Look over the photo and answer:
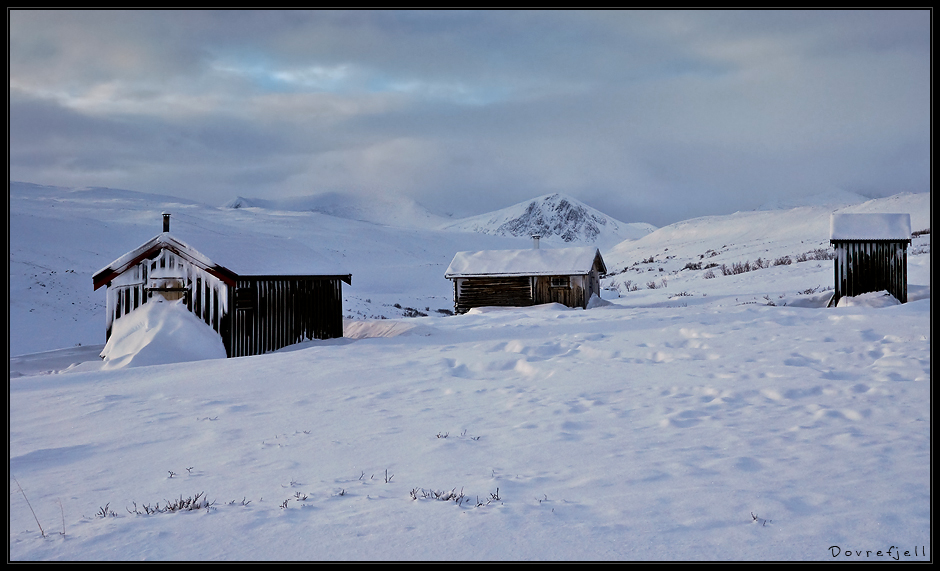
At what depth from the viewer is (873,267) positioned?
Answer: 2189 cm

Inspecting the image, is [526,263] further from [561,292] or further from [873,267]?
[873,267]

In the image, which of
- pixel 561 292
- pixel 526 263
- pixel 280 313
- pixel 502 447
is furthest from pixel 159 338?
pixel 561 292

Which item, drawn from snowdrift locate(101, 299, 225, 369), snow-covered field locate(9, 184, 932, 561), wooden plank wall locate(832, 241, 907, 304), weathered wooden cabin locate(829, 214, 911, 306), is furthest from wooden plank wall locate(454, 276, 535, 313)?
snowdrift locate(101, 299, 225, 369)

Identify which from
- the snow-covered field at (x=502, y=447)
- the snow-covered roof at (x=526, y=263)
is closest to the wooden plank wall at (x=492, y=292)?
the snow-covered roof at (x=526, y=263)

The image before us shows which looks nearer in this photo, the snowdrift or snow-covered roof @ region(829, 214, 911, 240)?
the snowdrift

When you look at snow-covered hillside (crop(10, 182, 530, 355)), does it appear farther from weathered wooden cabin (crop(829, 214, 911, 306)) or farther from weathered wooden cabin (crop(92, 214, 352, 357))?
weathered wooden cabin (crop(829, 214, 911, 306))

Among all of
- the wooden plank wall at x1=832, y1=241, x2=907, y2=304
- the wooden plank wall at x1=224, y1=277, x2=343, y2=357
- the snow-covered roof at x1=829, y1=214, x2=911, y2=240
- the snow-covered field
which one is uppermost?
the snow-covered roof at x1=829, y1=214, x2=911, y2=240

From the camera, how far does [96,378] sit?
10906 mm

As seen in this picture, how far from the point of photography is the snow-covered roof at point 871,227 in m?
21.8

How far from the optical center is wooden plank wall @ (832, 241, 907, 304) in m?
21.8

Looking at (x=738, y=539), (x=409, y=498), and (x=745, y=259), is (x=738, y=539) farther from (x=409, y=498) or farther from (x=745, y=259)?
(x=745, y=259)

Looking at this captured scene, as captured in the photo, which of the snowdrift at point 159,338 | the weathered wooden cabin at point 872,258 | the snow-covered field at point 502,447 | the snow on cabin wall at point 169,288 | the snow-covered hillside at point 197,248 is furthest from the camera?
the snow-covered hillside at point 197,248

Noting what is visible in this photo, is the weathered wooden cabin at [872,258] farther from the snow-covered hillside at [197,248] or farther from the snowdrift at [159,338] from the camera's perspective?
the snowdrift at [159,338]

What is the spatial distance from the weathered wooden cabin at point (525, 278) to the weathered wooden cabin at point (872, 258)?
10475 millimetres
